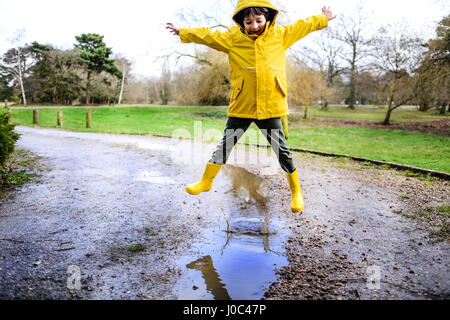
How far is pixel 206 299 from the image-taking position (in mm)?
2584

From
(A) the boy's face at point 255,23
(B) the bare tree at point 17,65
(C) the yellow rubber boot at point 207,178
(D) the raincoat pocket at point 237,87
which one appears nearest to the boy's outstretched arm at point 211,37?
(A) the boy's face at point 255,23

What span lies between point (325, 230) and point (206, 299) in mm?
1997

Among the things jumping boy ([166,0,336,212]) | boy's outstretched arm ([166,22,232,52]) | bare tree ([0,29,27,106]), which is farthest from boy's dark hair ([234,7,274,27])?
bare tree ([0,29,27,106])

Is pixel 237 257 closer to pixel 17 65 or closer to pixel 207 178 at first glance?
pixel 207 178

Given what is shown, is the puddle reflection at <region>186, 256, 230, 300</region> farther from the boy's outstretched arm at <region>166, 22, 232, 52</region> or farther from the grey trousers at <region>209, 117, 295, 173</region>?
the boy's outstretched arm at <region>166, 22, 232, 52</region>

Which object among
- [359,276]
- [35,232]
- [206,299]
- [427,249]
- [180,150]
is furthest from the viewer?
[180,150]

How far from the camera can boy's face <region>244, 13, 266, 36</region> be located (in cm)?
356

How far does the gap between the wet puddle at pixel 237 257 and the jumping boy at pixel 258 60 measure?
57 centimetres

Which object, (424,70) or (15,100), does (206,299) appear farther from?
(15,100)

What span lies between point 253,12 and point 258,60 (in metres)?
0.53

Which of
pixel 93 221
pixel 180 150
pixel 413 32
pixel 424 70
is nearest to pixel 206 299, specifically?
pixel 93 221

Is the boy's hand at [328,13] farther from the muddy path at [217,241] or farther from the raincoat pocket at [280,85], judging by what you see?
the muddy path at [217,241]

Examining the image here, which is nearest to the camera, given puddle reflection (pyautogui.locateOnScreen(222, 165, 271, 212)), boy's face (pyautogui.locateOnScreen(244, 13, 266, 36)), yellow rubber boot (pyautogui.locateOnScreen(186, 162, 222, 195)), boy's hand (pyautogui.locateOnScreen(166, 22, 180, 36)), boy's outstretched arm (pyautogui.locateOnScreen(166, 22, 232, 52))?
boy's face (pyautogui.locateOnScreen(244, 13, 266, 36))

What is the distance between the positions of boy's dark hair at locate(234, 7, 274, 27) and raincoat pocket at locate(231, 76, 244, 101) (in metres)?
0.68
